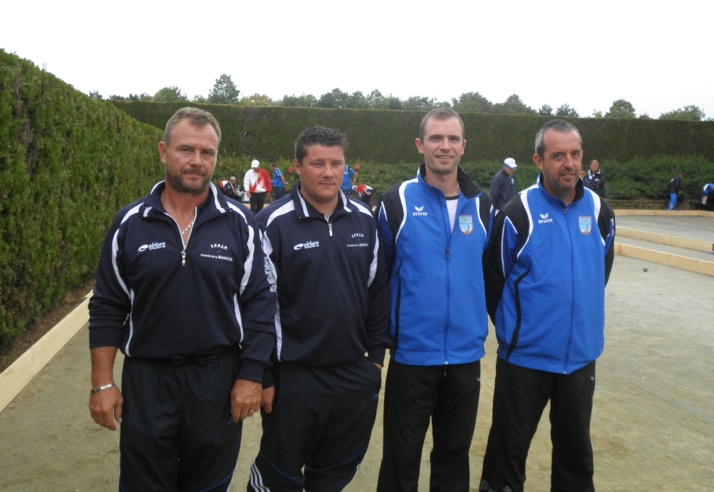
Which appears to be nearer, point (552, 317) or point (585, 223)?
point (552, 317)

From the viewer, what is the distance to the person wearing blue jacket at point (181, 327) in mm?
2426

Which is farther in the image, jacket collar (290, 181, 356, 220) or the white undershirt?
the white undershirt

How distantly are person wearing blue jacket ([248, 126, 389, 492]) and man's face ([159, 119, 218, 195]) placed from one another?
387mm

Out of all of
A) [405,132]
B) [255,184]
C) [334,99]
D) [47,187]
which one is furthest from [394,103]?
[47,187]

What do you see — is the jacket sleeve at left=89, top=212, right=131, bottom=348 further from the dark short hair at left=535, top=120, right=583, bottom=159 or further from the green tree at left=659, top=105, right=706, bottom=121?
the green tree at left=659, top=105, right=706, bottom=121

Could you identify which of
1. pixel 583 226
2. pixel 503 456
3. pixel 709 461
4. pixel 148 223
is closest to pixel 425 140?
pixel 583 226

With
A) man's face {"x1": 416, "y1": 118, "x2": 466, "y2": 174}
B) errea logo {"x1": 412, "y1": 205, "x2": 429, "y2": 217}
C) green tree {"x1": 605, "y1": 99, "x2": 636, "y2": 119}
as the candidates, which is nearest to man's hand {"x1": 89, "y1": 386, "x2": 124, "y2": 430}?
errea logo {"x1": 412, "y1": 205, "x2": 429, "y2": 217}

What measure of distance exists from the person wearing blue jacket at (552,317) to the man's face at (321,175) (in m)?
0.94

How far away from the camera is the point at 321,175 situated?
2.83m

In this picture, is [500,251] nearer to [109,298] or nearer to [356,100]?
[109,298]

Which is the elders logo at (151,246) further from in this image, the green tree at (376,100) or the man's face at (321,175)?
the green tree at (376,100)

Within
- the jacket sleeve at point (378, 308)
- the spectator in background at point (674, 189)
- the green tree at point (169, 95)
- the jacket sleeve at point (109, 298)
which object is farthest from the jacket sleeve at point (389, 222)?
the green tree at point (169, 95)

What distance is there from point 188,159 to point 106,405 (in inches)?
41.4

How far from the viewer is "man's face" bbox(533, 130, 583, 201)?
3.12m
